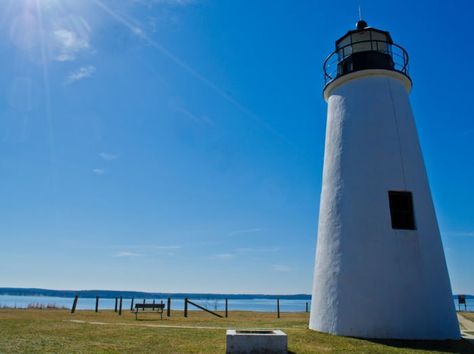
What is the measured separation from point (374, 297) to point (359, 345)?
4.82 ft

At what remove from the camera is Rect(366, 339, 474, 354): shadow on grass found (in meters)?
9.23

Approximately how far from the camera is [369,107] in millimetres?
11914

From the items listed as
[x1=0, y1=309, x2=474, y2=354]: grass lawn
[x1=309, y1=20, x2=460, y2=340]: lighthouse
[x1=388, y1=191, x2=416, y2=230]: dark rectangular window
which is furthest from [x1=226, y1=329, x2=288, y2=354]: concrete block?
[x1=388, y1=191, x2=416, y2=230]: dark rectangular window

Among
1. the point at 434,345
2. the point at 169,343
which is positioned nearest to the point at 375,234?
the point at 434,345

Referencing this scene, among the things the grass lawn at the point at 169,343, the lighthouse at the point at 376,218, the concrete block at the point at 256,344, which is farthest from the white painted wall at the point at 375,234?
the concrete block at the point at 256,344

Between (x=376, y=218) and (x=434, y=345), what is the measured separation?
→ 3465 millimetres

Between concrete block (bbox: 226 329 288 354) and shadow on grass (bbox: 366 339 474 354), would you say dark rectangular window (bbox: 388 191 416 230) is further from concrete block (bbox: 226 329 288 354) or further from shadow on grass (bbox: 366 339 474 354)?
concrete block (bbox: 226 329 288 354)

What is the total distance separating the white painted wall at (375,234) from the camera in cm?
1012

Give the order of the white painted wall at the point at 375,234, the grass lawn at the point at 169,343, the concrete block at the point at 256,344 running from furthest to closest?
the white painted wall at the point at 375,234, the grass lawn at the point at 169,343, the concrete block at the point at 256,344

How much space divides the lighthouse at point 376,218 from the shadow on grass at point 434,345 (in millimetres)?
178

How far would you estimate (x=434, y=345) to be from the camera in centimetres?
957

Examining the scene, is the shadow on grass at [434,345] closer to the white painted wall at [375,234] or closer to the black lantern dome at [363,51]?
the white painted wall at [375,234]

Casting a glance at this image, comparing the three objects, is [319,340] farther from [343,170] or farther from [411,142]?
[411,142]

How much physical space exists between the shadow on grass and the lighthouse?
18 cm
